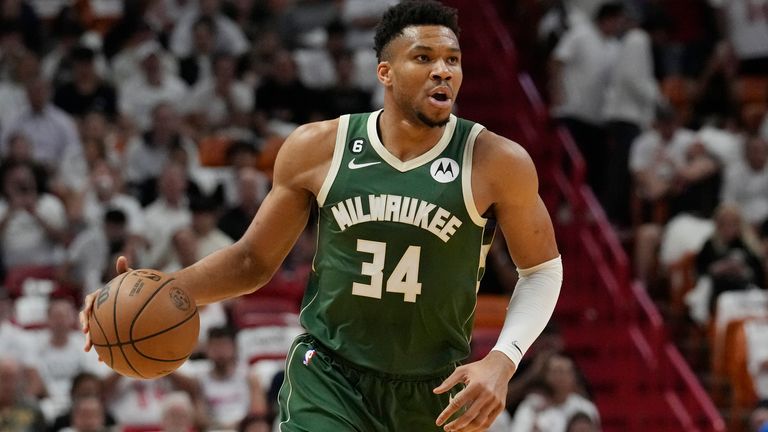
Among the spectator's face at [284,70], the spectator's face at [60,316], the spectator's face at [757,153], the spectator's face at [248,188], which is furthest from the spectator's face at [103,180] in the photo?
the spectator's face at [757,153]

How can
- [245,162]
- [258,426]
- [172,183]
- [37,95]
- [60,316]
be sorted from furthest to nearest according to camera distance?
1. [37,95]
2. [245,162]
3. [172,183]
4. [60,316]
5. [258,426]

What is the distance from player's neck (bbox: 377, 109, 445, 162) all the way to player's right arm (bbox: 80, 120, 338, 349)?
24cm

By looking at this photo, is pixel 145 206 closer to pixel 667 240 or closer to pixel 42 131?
pixel 42 131

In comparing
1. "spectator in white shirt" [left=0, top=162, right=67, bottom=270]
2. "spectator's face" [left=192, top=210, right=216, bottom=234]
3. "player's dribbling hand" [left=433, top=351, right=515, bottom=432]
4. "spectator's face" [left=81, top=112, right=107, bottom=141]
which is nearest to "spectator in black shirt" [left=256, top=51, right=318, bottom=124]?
"spectator's face" [left=81, top=112, right=107, bottom=141]

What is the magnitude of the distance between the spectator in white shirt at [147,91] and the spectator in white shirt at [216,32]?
2.46ft

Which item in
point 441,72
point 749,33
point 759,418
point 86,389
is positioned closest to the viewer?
point 441,72

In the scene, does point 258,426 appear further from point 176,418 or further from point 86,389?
point 86,389

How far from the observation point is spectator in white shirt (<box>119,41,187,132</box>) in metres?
15.0

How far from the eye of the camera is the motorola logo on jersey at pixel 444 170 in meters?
5.63

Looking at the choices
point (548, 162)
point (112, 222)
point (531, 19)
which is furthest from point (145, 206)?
point (531, 19)

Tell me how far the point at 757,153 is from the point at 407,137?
917 centimetres

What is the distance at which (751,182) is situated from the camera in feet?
46.6

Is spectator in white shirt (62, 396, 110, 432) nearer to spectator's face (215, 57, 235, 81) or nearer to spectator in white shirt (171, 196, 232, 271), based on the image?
spectator in white shirt (171, 196, 232, 271)

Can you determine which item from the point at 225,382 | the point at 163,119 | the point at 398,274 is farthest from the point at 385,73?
the point at 163,119
